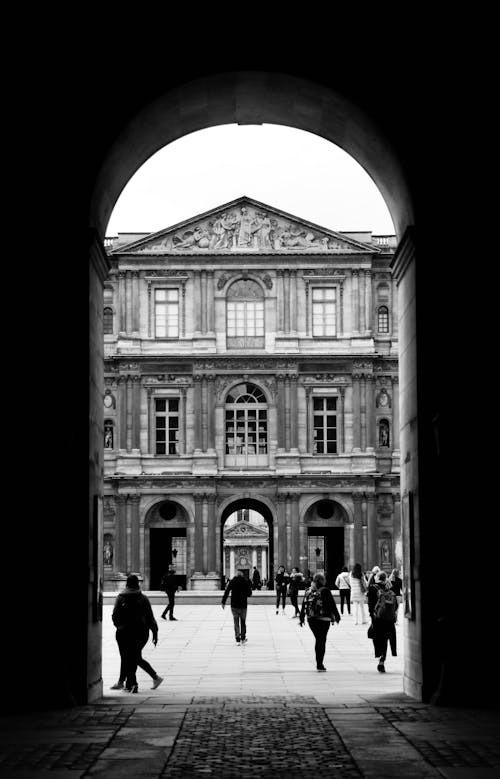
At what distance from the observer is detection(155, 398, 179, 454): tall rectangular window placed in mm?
53375

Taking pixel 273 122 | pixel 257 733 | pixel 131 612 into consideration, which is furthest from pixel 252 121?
pixel 257 733

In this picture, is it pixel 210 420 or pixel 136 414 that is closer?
pixel 210 420

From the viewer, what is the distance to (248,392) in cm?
5334

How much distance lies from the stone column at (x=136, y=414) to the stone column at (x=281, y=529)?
6451mm

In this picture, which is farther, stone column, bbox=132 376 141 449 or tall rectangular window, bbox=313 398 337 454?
tall rectangular window, bbox=313 398 337 454

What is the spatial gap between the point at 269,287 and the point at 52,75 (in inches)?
1610

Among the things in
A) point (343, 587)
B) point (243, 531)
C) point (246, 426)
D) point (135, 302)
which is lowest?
point (343, 587)

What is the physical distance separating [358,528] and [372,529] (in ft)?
1.93

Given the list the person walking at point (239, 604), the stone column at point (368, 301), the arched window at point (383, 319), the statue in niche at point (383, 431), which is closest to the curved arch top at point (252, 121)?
the person walking at point (239, 604)

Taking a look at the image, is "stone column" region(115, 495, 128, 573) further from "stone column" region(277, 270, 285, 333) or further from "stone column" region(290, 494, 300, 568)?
"stone column" region(277, 270, 285, 333)

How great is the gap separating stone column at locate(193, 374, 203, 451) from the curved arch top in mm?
38060

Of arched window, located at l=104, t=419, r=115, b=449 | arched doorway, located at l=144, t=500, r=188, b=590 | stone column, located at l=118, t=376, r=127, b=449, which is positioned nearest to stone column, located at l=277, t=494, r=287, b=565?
arched doorway, located at l=144, t=500, r=188, b=590

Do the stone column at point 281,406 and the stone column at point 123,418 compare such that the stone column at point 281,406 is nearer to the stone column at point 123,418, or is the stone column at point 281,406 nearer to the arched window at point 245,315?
the arched window at point 245,315

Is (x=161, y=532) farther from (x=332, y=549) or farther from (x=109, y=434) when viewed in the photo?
(x=332, y=549)
